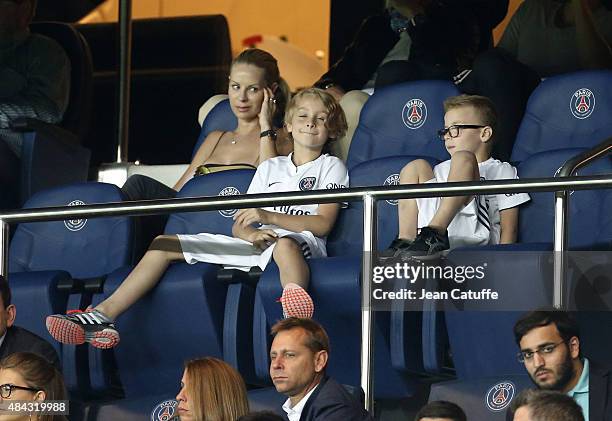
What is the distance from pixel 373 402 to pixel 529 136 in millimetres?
1344

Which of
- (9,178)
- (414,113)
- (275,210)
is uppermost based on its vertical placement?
(414,113)

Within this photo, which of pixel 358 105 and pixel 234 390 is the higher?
pixel 358 105

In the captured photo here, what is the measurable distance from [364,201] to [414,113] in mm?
1111

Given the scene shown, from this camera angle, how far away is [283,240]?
177 inches

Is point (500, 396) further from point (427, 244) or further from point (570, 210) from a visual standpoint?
point (570, 210)

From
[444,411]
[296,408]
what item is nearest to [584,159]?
[444,411]

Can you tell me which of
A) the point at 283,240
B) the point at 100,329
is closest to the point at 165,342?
the point at 100,329

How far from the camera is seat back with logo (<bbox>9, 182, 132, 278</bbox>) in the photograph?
514 centimetres

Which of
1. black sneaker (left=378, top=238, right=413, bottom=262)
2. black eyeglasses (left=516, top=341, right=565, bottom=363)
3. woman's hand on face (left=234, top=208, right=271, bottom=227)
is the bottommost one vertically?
black eyeglasses (left=516, top=341, right=565, bottom=363)

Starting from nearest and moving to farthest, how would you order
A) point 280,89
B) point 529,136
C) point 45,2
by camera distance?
point 529,136, point 280,89, point 45,2

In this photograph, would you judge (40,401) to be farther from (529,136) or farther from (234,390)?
(529,136)

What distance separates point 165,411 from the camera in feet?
14.3

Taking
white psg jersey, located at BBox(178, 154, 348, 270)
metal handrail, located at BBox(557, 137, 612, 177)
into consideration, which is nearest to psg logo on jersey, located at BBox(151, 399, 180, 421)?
white psg jersey, located at BBox(178, 154, 348, 270)

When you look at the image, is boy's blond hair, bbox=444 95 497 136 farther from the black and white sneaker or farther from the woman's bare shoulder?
the black and white sneaker
